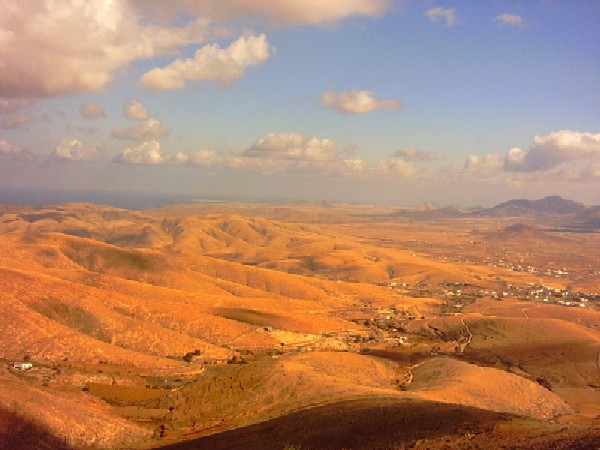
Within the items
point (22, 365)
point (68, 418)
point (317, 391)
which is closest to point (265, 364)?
point (317, 391)

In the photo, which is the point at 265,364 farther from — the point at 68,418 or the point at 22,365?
the point at 22,365

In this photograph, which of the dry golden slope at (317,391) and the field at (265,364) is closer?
the field at (265,364)

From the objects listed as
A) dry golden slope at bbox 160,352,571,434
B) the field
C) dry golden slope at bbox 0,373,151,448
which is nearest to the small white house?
the field

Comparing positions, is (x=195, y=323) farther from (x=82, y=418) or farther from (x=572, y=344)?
(x=572, y=344)

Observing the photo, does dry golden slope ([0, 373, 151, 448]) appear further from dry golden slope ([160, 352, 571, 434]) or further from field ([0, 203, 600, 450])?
dry golden slope ([160, 352, 571, 434])

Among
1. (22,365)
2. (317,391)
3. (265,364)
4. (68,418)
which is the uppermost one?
(68,418)

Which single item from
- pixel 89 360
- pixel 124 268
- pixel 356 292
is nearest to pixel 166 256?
pixel 124 268

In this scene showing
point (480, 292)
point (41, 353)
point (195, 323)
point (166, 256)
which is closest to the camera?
point (41, 353)

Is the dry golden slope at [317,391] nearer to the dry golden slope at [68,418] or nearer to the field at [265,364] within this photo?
the field at [265,364]

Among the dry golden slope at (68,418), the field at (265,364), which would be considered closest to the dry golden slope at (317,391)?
the field at (265,364)

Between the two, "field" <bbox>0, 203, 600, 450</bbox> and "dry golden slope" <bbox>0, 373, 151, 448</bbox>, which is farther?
"dry golden slope" <bbox>0, 373, 151, 448</bbox>

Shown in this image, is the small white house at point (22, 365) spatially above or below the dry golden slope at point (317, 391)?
above
